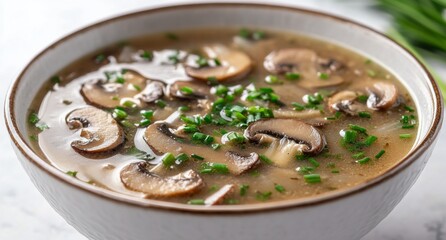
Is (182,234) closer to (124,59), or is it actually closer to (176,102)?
(176,102)

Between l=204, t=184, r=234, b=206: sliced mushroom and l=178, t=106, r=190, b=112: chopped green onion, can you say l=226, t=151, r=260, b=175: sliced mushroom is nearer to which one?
l=204, t=184, r=234, b=206: sliced mushroom

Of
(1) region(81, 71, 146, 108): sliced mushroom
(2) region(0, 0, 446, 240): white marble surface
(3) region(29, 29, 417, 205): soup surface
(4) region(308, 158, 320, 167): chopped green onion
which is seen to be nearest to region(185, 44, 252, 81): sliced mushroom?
(3) region(29, 29, 417, 205): soup surface

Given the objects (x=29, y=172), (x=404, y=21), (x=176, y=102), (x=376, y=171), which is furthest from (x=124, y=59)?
(x=404, y=21)

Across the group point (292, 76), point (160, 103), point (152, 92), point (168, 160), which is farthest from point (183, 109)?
point (292, 76)

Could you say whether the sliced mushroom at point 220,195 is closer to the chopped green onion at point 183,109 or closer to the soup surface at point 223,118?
the soup surface at point 223,118

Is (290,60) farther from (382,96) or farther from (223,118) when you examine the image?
(223,118)

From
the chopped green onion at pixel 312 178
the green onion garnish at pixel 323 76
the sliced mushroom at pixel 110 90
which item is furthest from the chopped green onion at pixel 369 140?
the sliced mushroom at pixel 110 90
